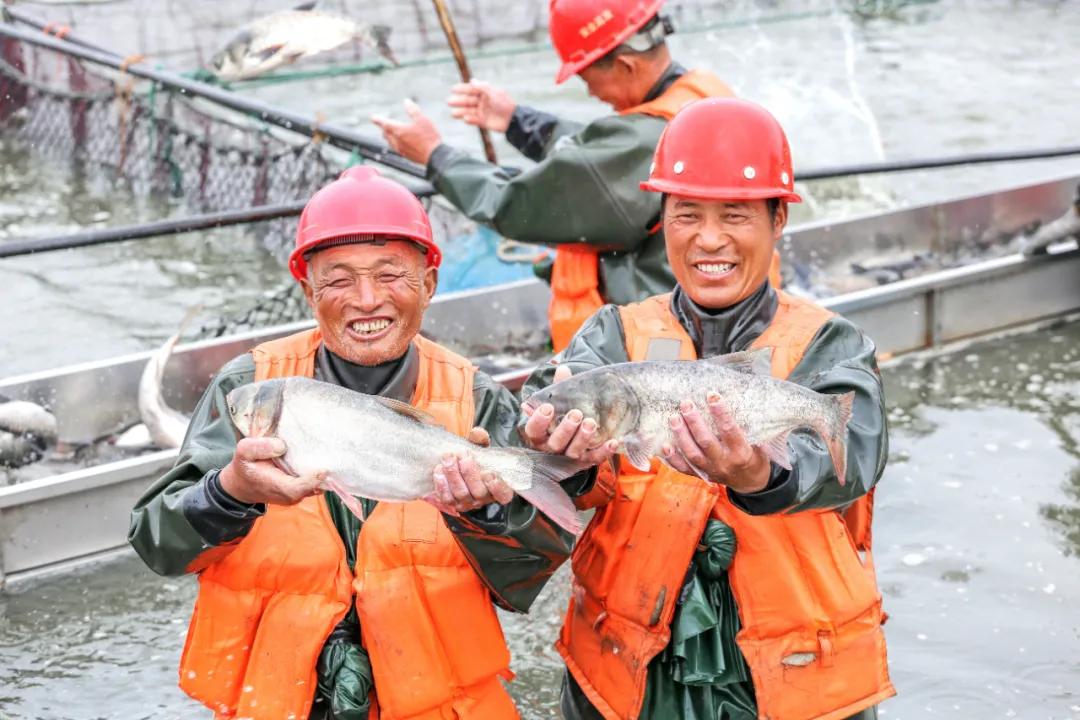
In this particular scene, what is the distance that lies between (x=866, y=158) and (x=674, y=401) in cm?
1240

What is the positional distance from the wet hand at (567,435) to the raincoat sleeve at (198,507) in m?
0.61

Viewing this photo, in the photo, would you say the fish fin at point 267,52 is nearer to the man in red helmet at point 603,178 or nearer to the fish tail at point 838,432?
the man in red helmet at point 603,178

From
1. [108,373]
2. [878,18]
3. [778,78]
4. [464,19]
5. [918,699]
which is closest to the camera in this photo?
[918,699]

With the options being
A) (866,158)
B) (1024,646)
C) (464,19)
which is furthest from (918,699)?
(464,19)

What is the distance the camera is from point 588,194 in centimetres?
530

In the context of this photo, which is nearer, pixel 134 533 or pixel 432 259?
pixel 134 533

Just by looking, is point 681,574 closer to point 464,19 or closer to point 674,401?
point 674,401

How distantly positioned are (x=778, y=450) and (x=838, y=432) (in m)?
0.16

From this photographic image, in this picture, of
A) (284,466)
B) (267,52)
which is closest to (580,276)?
(284,466)

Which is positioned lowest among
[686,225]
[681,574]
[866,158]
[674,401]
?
[866,158]

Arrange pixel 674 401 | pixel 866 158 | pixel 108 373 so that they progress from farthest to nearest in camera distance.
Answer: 1. pixel 866 158
2. pixel 108 373
3. pixel 674 401

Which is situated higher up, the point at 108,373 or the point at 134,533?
the point at 134,533

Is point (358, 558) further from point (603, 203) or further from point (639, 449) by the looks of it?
point (603, 203)

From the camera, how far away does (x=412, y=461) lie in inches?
115
